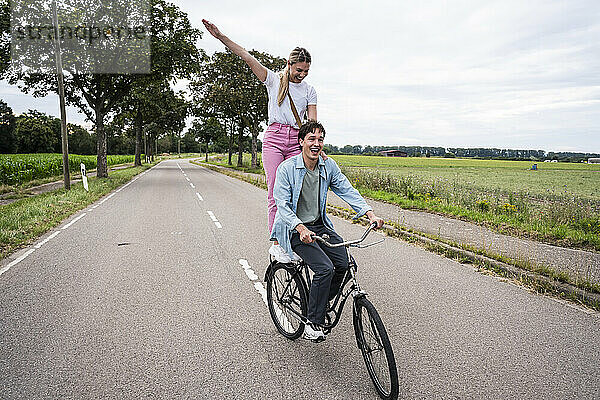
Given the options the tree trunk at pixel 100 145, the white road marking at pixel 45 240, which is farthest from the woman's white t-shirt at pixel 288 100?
the tree trunk at pixel 100 145

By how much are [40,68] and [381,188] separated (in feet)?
61.4

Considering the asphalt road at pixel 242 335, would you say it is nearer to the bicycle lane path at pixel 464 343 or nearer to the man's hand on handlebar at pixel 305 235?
the bicycle lane path at pixel 464 343

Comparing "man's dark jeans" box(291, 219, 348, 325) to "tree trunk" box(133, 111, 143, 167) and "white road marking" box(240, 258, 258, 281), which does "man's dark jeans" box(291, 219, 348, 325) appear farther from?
"tree trunk" box(133, 111, 143, 167)

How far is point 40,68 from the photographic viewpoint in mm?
22859

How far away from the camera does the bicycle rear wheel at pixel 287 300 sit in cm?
372

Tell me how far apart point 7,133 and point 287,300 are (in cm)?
7976

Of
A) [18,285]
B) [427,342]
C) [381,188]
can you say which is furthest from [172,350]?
[381,188]

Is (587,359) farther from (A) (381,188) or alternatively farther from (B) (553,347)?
(A) (381,188)

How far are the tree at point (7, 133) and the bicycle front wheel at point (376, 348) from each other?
79402mm

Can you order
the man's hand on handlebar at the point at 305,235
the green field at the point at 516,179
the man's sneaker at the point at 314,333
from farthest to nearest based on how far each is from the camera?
the green field at the point at 516,179 < the man's sneaker at the point at 314,333 < the man's hand on handlebar at the point at 305,235

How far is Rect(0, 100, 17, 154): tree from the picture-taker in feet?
222

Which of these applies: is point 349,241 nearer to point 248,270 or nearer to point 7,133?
point 248,270

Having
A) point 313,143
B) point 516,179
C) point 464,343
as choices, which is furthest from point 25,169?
point 516,179

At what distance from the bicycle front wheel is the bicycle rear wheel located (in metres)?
0.56
